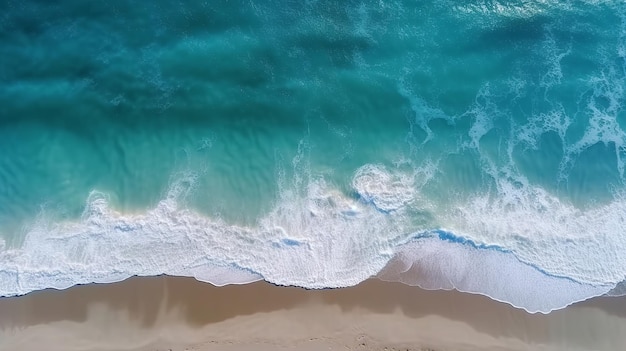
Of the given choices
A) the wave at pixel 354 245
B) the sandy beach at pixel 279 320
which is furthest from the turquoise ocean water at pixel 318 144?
the sandy beach at pixel 279 320

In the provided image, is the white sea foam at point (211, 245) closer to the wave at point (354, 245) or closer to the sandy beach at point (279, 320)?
the wave at point (354, 245)

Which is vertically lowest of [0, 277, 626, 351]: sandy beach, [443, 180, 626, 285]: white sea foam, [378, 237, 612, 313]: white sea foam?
[0, 277, 626, 351]: sandy beach

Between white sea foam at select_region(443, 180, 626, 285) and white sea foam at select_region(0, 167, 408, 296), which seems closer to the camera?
white sea foam at select_region(0, 167, 408, 296)

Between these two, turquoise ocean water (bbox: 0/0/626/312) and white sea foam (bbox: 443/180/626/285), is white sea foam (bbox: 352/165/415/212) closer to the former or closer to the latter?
turquoise ocean water (bbox: 0/0/626/312)

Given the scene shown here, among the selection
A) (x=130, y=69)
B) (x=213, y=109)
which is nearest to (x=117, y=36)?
(x=130, y=69)

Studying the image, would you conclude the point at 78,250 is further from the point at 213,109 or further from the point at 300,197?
the point at 300,197

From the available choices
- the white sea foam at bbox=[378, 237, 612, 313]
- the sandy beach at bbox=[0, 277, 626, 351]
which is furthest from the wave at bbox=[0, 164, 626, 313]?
the sandy beach at bbox=[0, 277, 626, 351]
